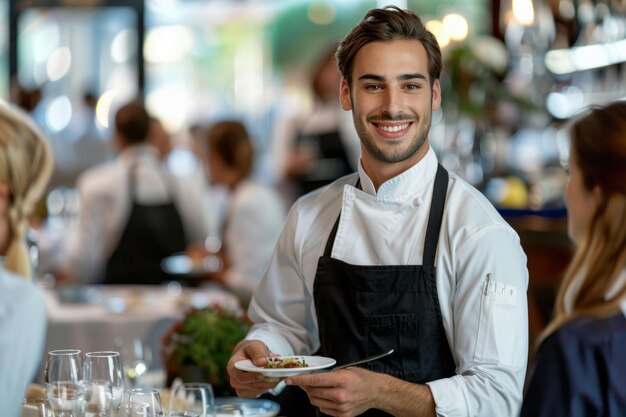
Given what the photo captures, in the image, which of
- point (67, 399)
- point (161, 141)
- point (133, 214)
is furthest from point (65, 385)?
point (161, 141)

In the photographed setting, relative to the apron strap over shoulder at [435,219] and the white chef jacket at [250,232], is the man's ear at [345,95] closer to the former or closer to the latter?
the apron strap over shoulder at [435,219]

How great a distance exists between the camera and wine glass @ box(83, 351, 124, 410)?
226 cm

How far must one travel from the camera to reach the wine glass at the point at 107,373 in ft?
7.41

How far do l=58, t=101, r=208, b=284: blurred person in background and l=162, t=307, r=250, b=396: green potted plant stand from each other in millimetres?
2597

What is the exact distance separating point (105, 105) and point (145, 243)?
213 inches

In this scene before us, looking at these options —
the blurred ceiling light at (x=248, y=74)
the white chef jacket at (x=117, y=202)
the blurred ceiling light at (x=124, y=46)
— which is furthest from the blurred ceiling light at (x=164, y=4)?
the white chef jacket at (x=117, y=202)

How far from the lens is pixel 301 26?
38.8 ft

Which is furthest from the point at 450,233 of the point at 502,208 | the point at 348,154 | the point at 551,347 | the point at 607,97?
the point at 607,97

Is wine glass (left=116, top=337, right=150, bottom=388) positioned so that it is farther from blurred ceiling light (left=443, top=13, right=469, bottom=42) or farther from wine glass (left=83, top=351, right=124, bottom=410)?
blurred ceiling light (left=443, top=13, right=469, bottom=42)

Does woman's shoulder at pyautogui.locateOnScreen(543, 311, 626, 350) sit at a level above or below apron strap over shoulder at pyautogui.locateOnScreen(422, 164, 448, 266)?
below

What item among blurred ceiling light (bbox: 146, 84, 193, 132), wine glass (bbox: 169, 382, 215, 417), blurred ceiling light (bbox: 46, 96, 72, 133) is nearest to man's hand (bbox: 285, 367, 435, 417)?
wine glass (bbox: 169, 382, 215, 417)

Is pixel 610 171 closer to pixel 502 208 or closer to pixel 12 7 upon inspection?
pixel 502 208

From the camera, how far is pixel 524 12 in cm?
662

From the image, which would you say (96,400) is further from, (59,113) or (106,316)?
(59,113)
